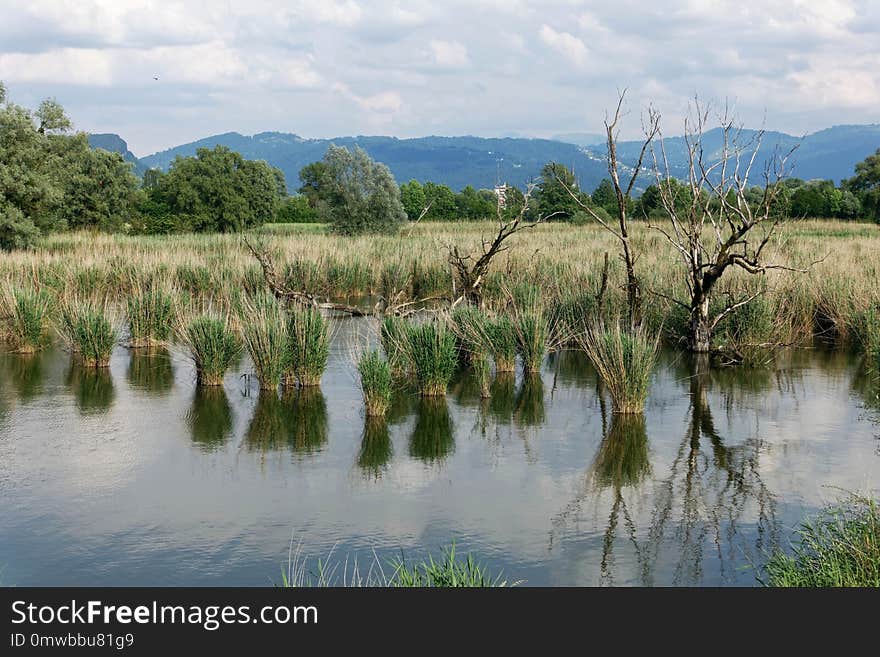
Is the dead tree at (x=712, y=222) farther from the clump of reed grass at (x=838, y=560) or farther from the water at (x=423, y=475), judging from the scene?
the clump of reed grass at (x=838, y=560)

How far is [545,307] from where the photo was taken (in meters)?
13.9

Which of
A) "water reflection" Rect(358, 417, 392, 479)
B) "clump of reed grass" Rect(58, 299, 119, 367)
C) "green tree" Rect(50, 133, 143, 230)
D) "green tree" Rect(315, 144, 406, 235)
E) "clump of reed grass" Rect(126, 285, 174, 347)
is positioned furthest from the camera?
"green tree" Rect(50, 133, 143, 230)

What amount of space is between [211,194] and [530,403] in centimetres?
2706

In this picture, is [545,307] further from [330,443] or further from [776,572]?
[776,572]

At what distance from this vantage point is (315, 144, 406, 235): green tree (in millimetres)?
30938

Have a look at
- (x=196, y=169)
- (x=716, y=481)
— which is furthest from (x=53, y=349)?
(x=196, y=169)

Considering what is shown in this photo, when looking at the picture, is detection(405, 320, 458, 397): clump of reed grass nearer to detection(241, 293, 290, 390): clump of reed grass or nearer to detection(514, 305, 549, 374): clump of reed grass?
detection(241, 293, 290, 390): clump of reed grass

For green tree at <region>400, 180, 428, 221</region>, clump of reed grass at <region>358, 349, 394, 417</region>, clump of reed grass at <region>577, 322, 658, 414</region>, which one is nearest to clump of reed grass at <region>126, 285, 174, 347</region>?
clump of reed grass at <region>358, 349, 394, 417</region>

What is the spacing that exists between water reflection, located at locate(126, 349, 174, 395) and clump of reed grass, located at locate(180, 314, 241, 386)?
0.50 meters

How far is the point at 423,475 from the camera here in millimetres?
8117

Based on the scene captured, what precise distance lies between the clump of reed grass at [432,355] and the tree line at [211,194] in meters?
12.5

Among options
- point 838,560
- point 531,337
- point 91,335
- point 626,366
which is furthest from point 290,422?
point 838,560
